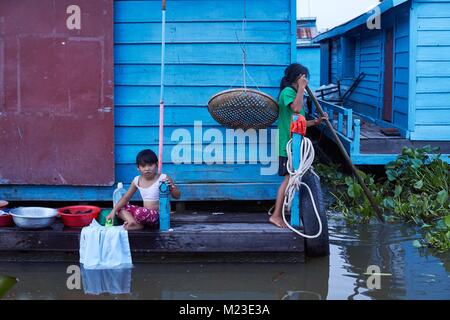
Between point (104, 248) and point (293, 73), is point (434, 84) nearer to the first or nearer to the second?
point (293, 73)

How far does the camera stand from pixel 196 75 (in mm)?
6426

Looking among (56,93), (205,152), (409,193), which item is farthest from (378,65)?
(56,93)

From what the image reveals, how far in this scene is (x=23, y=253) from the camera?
5590 mm

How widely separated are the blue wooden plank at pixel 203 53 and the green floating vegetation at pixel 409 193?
7.35ft

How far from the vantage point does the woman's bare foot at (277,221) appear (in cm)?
562

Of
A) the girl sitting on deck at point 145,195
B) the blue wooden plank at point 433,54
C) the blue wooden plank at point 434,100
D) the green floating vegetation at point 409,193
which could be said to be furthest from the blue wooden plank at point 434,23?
the girl sitting on deck at point 145,195

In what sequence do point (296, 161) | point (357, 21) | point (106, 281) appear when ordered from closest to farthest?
point (106, 281)
point (296, 161)
point (357, 21)

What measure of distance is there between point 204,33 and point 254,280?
8.90 feet

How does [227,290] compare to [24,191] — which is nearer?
[227,290]

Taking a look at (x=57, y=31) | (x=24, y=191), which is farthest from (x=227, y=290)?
(x=57, y=31)

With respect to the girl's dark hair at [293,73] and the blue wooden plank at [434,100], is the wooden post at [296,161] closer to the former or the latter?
the girl's dark hair at [293,73]
